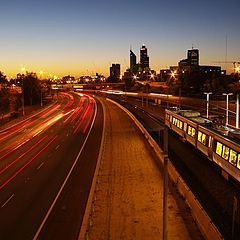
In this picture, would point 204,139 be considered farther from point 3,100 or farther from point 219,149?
point 3,100

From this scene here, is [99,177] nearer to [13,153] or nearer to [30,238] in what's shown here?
[30,238]

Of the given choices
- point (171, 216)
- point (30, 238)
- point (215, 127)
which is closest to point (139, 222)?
point (171, 216)

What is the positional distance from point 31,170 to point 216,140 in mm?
15568

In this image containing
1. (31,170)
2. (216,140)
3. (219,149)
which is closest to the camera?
(219,149)

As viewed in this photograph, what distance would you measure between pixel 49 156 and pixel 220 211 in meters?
21.5

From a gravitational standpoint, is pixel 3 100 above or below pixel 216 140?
above

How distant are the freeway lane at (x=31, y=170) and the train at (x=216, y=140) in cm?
1138

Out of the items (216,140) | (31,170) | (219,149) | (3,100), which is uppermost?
(3,100)

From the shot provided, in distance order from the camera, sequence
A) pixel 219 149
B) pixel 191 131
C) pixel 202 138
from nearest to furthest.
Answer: pixel 219 149
pixel 202 138
pixel 191 131

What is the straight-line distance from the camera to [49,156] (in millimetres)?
39125

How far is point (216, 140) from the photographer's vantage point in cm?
2823

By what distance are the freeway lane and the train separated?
11376 millimetres

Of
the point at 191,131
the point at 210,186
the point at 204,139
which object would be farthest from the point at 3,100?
the point at 210,186

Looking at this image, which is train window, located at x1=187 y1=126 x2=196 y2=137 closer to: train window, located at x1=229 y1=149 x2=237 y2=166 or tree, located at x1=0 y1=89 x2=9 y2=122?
train window, located at x1=229 y1=149 x2=237 y2=166
